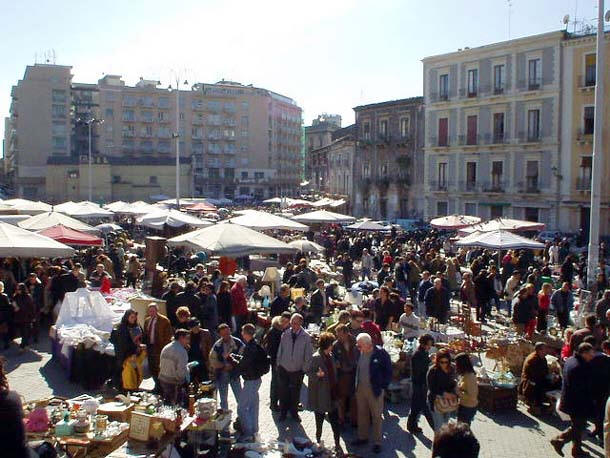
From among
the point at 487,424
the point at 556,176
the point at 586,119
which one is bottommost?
the point at 487,424

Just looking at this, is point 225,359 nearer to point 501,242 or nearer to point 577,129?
point 501,242

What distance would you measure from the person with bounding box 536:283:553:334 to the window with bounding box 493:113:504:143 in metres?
29.3

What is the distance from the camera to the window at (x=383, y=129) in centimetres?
5241

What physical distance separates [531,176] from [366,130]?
1753 centimetres

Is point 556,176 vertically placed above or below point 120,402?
above

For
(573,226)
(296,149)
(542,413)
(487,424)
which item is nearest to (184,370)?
(487,424)

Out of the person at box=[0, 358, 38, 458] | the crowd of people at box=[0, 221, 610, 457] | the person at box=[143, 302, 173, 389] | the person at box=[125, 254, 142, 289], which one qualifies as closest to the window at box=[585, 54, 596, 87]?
the crowd of people at box=[0, 221, 610, 457]

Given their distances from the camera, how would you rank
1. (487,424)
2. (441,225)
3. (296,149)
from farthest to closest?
(296,149)
(441,225)
(487,424)

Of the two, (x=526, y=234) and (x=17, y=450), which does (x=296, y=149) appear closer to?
(x=526, y=234)

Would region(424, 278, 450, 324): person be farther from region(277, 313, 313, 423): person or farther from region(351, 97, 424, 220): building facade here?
region(351, 97, 424, 220): building facade

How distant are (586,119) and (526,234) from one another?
10.0 meters

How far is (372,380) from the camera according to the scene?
7.66 meters

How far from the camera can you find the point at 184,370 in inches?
315

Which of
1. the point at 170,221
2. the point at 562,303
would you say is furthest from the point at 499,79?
the point at 562,303
